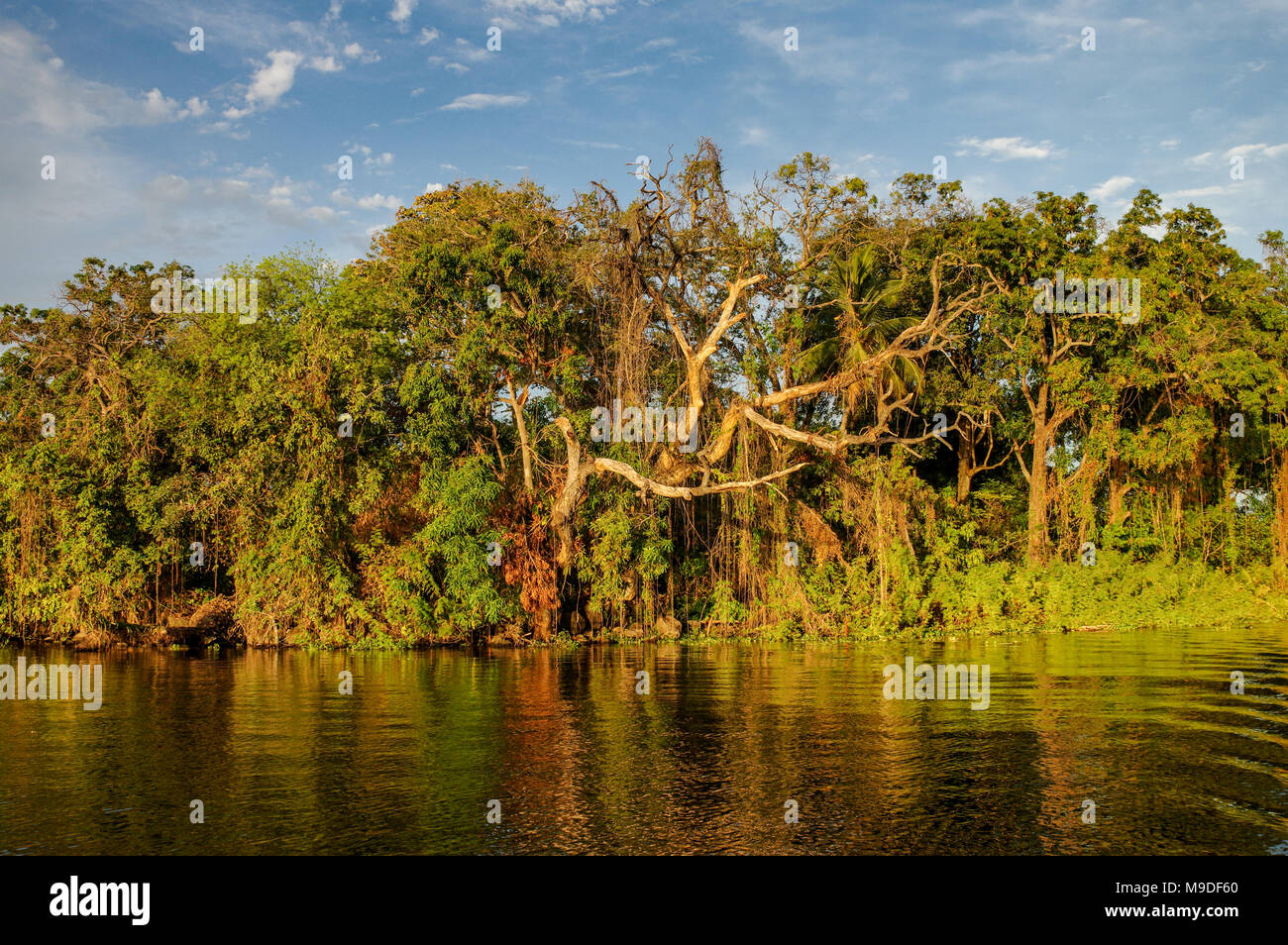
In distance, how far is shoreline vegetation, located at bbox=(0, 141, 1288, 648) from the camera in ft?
77.3

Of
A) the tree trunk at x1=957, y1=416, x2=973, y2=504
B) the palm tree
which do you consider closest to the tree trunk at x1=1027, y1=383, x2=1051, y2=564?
the tree trunk at x1=957, y1=416, x2=973, y2=504

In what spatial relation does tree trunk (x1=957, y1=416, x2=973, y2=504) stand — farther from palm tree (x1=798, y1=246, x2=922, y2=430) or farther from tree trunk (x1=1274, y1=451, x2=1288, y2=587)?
tree trunk (x1=1274, y1=451, x2=1288, y2=587)

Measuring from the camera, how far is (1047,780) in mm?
9078

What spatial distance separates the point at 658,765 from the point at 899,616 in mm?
16988

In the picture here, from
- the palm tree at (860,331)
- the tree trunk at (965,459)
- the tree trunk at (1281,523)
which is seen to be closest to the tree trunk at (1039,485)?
the tree trunk at (965,459)

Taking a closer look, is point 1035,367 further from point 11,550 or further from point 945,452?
point 11,550

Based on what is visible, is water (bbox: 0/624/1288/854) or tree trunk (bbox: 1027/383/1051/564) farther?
tree trunk (bbox: 1027/383/1051/564)

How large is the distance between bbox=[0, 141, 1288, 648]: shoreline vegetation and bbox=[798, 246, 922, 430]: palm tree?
5.5 inches

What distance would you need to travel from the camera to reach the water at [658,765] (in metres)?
7.51

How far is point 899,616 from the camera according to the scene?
25547 mm

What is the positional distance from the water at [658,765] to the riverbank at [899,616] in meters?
6.90

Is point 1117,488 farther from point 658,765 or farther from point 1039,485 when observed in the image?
point 658,765

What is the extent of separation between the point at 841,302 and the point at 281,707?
60.0ft
